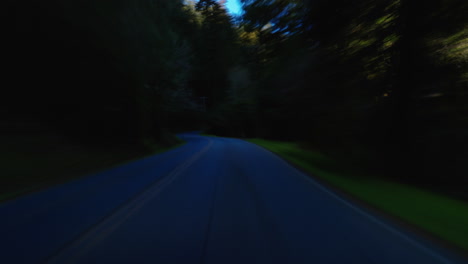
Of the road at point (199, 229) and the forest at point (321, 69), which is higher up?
the forest at point (321, 69)

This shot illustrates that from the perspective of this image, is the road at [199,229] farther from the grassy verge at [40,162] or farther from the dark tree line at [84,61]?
the dark tree line at [84,61]

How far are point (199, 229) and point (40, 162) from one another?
856 cm

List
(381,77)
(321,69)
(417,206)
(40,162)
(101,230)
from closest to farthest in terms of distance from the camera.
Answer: (101,230) → (417,206) → (40,162) → (381,77) → (321,69)

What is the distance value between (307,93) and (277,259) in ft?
35.2

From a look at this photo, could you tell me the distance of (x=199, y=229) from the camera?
Result: 4637mm

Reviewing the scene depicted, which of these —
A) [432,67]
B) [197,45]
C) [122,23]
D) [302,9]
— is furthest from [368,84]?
[197,45]

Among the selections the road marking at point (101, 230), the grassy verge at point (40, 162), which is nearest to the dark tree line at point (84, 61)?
the grassy verge at point (40, 162)

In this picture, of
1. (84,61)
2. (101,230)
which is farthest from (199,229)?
(84,61)

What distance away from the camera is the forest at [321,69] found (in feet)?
28.9

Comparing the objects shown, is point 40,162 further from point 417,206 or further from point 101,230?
point 417,206

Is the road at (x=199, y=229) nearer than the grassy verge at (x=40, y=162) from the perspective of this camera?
Yes

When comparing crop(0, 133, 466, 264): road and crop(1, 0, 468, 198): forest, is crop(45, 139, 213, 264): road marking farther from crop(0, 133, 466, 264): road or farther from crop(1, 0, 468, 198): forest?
crop(1, 0, 468, 198): forest

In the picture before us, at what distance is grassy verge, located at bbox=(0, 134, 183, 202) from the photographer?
835 centimetres

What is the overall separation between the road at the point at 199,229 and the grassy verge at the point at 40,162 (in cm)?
157
